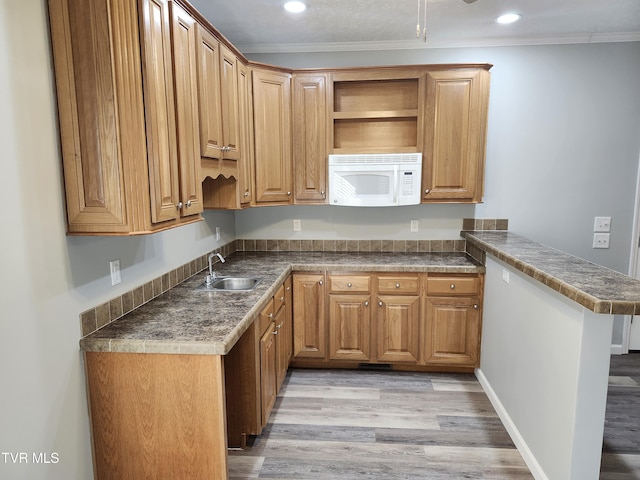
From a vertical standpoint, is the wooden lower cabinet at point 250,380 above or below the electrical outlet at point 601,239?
below

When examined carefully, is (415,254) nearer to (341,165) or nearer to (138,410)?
(341,165)

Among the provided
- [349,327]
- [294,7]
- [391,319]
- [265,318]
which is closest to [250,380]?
[265,318]

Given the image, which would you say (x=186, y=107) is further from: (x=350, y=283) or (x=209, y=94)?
(x=350, y=283)

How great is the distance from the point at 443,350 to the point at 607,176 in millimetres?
2069

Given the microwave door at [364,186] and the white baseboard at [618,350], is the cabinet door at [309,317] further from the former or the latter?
the white baseboard at [618,350]

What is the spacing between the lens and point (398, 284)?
128 inches

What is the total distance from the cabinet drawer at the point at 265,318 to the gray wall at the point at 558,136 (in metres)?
1.81

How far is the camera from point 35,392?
1.49 metres

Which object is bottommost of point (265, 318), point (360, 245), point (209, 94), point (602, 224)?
point (265, 318)

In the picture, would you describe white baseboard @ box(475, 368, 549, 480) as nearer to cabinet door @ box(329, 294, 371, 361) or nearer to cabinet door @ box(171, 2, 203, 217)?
cabinet door @ box(329, 294, 371, 361)

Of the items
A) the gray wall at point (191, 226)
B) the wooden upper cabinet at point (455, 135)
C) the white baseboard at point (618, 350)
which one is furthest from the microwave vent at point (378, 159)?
the white baseboard at point (618, 350)

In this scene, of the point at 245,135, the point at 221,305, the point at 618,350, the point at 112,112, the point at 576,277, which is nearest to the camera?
the point at 112,112

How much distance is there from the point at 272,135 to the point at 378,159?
2.85ft

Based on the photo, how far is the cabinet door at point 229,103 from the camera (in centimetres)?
251
